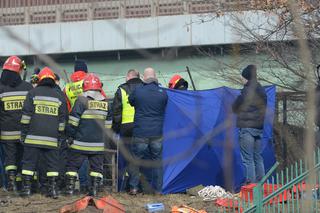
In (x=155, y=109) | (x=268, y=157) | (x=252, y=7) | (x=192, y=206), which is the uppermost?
(x=252, y=7)

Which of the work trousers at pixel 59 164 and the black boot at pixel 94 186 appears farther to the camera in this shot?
the work trousers at pixel 59 164

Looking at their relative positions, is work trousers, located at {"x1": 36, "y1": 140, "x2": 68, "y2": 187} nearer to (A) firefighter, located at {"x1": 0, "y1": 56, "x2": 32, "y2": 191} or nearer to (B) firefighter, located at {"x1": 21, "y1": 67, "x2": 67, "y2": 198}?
(B) firefighter, located at {"x1": 21, "y1": 67, "x2": 67, "y2": 198}

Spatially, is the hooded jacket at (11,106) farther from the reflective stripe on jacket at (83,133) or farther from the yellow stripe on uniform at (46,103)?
the reflective stripe on jacket at (83,133)

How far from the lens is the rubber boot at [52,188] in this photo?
29.8ft

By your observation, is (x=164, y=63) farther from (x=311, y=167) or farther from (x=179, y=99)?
(x=179, y=99)

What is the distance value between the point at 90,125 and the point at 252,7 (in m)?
2.79

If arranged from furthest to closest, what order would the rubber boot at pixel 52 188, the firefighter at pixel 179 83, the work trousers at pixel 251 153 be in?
the firefighter at pixel 179 83
the work trousers at pixel 251 153
the rubber boot at pixel 52 188

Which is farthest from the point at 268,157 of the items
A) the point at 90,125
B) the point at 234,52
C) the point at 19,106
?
the point at 234,52

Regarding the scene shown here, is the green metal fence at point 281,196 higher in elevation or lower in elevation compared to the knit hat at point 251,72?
lower

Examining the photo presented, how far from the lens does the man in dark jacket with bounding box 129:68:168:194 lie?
9.41m

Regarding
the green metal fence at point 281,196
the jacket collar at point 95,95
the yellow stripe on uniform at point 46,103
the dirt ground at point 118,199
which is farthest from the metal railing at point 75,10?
the yellow stripe on uniform at point 46,103

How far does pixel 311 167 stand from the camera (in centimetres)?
375

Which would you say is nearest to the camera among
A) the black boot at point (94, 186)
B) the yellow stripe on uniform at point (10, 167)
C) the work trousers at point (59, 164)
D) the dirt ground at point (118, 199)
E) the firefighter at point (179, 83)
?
the dirt ground at point (118, 199)

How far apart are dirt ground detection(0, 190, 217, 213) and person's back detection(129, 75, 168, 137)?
0.89m
